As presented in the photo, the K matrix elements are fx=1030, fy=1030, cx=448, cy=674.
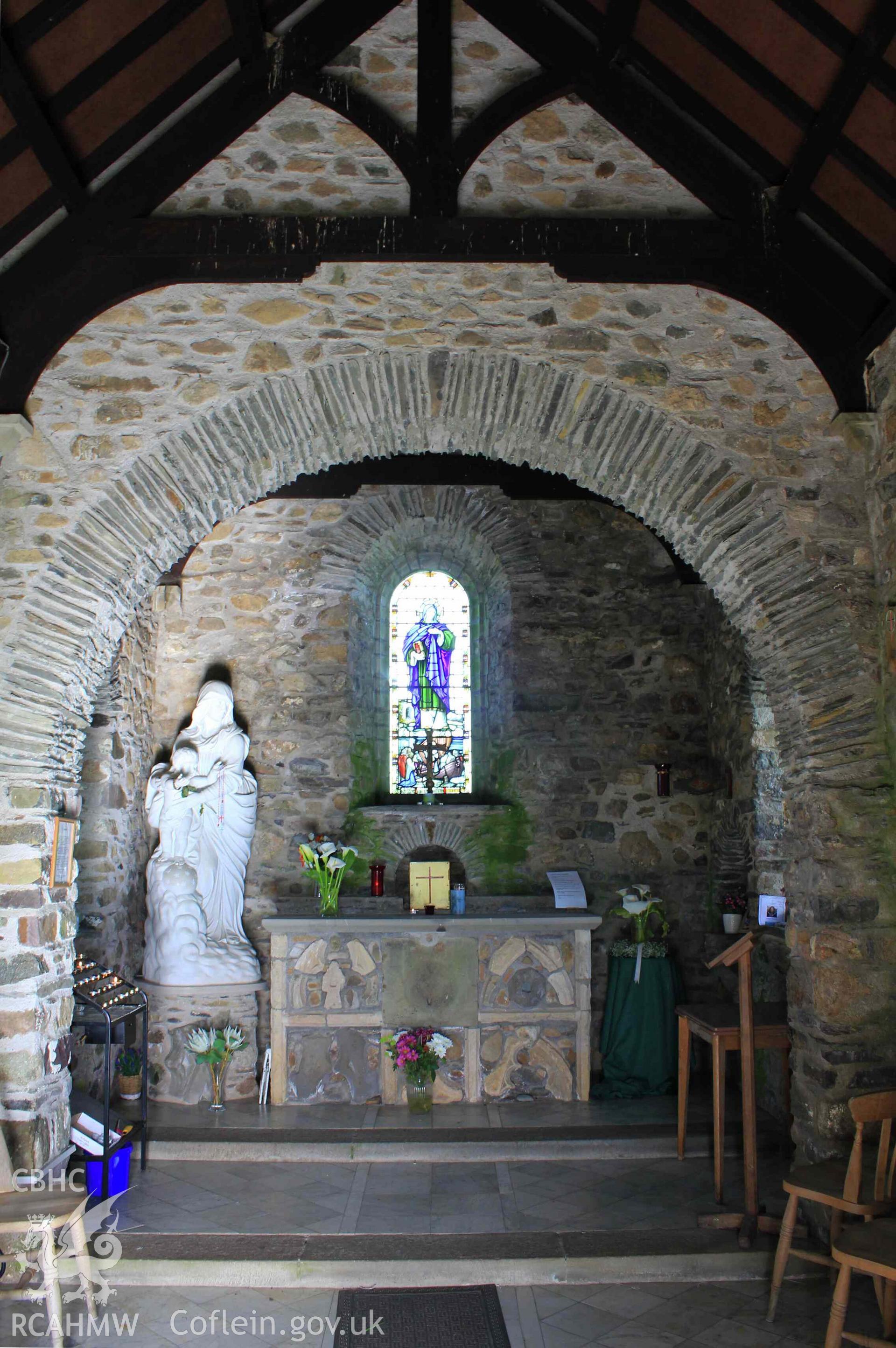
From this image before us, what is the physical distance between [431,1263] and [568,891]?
275cm

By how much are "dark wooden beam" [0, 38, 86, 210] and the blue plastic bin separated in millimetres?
3683

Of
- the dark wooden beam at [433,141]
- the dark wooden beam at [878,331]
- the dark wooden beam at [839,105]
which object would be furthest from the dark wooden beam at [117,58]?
the dark wooden beam at [878,331]

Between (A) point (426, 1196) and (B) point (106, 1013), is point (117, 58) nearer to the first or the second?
(B) point (106, 1013)

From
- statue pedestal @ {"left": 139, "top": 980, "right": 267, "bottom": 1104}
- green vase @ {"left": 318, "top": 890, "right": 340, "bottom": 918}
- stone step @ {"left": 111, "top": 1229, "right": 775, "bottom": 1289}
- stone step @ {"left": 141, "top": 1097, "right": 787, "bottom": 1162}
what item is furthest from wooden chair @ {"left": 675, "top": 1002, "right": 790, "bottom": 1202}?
statue pedestal @ {"left": 139, "top": 980, "right": 267, "bottom": 1104}

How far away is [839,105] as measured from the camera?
3256 mm

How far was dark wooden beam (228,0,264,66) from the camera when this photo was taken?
3.60m

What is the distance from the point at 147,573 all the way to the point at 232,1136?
293 centimetres

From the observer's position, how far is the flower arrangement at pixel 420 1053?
216 inches

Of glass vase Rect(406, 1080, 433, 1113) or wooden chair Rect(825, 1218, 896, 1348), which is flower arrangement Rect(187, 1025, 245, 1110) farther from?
wooden chair Rect(825, 1218, 896, 1348)

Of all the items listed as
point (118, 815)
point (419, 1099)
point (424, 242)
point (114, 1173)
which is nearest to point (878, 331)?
point (424, 242)

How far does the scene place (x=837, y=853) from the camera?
12.5 feet

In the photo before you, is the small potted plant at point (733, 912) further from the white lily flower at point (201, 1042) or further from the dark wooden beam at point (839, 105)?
the dark wooden beam at point (839, 105)

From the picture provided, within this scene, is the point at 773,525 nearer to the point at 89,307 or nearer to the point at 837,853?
the point at 837,853

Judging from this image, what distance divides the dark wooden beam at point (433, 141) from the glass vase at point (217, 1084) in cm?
454
